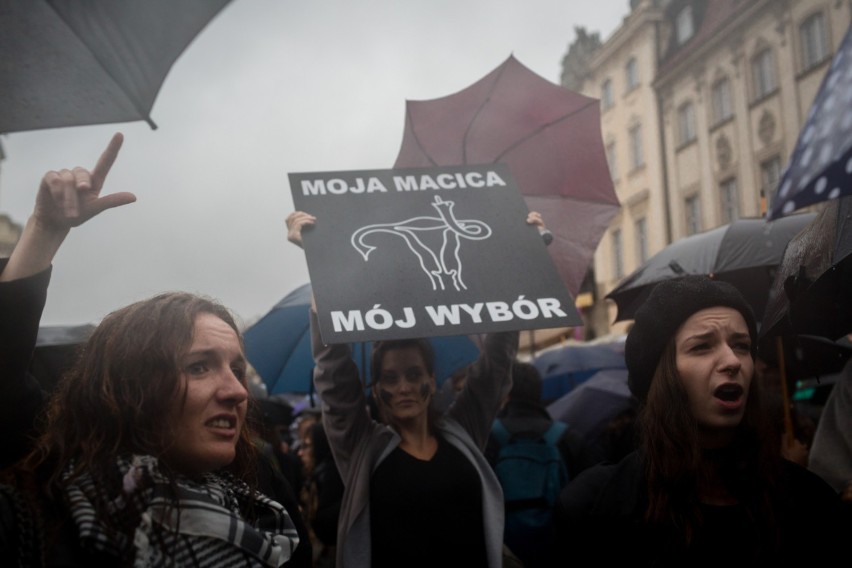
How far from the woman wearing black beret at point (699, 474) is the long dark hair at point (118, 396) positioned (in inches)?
47.9

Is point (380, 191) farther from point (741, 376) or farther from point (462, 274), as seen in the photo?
point (741, 376)

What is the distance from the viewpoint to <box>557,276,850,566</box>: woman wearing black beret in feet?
7.43

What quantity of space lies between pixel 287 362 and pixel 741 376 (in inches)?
134

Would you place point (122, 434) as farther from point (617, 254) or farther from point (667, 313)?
point (617, 254)

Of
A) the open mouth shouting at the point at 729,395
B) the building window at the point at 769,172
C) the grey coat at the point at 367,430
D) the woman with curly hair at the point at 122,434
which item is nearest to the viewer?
the woman with curly hair at the point at 122,434

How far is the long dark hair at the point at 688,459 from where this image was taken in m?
2.31

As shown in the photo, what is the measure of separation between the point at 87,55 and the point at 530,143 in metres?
2.51

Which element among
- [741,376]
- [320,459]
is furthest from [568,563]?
[320,459]

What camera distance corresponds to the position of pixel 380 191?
340 cm

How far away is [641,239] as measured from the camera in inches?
1157

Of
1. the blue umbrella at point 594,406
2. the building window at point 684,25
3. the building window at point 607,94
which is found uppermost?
the building window at point 684,25

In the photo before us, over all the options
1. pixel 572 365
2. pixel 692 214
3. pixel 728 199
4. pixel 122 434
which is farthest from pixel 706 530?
pixel 692 214

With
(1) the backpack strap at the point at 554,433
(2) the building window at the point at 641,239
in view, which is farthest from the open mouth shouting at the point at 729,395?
(2) the building window at the point at 641,239

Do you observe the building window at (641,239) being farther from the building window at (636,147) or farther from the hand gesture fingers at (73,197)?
the hand gesture fingers at (73,197)
